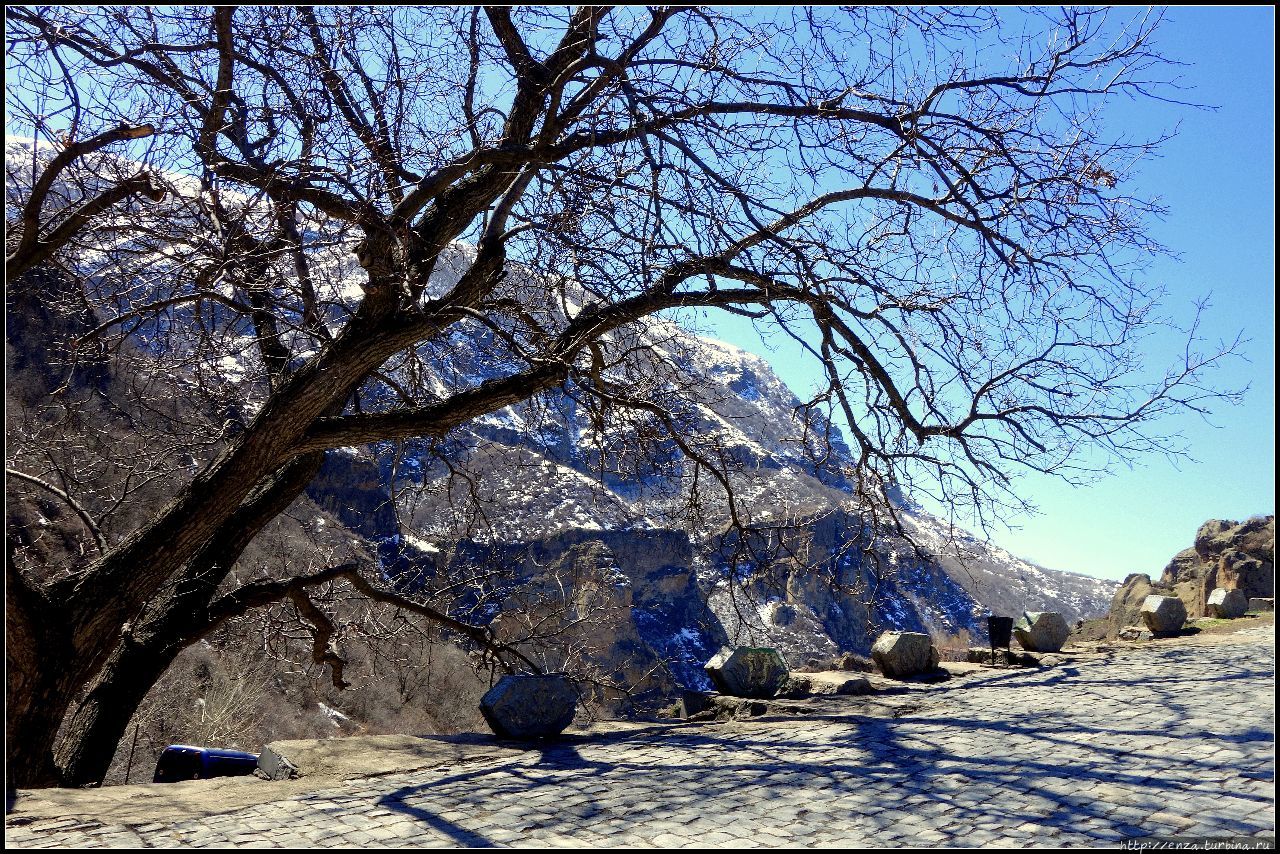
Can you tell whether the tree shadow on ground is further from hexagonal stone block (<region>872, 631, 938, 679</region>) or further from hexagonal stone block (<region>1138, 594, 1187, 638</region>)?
hexagonal stone block (<region>1138, 594, 1187, 638</region>)

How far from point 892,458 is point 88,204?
6.68 m

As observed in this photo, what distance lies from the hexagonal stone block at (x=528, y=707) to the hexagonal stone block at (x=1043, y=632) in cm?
724

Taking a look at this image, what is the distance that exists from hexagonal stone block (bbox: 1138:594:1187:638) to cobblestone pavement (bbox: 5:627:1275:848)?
5584mm

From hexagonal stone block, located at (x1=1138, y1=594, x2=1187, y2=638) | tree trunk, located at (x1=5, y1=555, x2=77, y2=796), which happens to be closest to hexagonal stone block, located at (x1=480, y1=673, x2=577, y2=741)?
tree trunk, located at (x1=5, y1=555, x2=77, y2=796)

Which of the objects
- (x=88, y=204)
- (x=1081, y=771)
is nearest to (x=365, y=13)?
(x=88, y=204)

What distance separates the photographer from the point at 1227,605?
15047mm

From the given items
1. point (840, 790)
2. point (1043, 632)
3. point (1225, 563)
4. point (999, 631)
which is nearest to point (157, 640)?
point (840, 790)

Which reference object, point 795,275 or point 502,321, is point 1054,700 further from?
point 502,321

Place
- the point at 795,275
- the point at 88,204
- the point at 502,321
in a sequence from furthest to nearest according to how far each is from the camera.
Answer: the point at 502,321, the point at 795,275, the point at 88,204

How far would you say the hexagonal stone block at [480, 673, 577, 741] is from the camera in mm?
7484

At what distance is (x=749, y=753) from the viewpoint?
6672 millimetres

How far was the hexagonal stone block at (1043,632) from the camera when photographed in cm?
1225

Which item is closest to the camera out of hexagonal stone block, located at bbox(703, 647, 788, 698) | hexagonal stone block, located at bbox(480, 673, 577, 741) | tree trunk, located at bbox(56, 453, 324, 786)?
hexagonal stone block, located at bbox(480, 673, 577, 741)

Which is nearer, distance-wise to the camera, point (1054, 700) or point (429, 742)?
point (429, 742)
